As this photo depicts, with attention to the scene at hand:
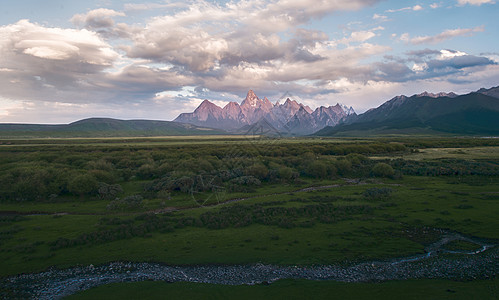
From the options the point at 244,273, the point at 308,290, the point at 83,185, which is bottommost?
the point at 244,273

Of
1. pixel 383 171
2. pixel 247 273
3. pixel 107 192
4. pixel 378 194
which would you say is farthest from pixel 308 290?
pixel 383 171

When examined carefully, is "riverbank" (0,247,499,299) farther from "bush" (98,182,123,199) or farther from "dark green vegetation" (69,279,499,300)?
"bush" (98,182,123,199)

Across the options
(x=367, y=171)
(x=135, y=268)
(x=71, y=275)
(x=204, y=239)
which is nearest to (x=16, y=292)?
(x=71, y=275)

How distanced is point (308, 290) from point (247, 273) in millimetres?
4537

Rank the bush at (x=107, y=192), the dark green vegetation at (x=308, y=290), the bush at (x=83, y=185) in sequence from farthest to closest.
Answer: the bush at (x=107, y=192), the bush at (x=83, y=185), the dark green vegetation at (x=308, y=290)

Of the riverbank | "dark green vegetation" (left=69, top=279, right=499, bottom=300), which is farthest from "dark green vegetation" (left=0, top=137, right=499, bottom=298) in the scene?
the riverbank

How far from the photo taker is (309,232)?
26.2 meters

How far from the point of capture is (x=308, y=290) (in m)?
16.7

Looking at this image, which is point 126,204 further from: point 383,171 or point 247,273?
point 383,171

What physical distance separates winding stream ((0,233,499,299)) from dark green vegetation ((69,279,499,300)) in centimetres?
87

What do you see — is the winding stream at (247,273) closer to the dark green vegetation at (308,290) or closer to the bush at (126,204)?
the dark green vegetation at (308,290)

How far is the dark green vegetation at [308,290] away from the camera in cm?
1588

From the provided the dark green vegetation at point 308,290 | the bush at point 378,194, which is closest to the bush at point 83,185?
the dark green vegetation at point 308,290

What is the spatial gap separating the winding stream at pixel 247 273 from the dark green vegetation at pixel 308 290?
2.84ft
